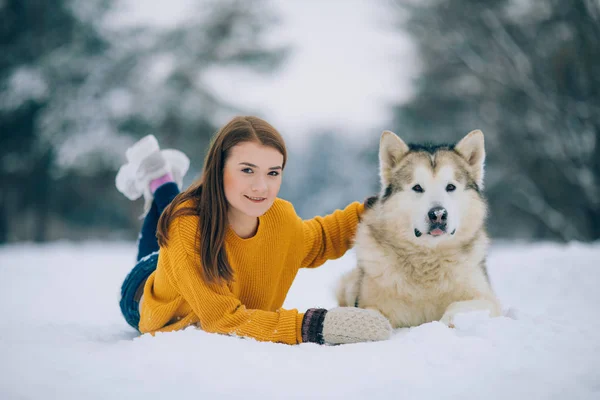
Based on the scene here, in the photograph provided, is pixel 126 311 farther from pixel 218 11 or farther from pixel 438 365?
pixel 218 11

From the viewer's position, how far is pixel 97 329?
11.6ft

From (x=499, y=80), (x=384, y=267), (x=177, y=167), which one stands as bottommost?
(x=384, y=267)

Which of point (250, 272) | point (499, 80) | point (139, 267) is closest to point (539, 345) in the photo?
point (250, 272)

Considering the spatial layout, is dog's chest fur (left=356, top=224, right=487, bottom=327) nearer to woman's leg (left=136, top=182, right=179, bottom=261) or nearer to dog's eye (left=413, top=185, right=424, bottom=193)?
dog's eye (left=413, top=185, right=424, bottom=193)

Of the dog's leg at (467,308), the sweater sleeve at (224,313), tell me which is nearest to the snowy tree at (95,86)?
the sweater sleeve at (224,313)

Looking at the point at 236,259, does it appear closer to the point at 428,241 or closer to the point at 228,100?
the point at 428,241

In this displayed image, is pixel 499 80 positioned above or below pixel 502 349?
above

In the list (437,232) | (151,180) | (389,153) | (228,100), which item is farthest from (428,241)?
(228,100)

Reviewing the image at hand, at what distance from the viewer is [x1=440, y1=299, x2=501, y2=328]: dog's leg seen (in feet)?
8.77

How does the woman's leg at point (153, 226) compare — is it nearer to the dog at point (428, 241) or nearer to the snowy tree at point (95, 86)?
the dog at point (428, 241)

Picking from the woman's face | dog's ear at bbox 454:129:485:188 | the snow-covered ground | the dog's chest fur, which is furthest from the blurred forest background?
the woman's face

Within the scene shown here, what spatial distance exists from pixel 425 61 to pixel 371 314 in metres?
13.1

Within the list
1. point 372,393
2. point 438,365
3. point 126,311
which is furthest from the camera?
point 126,311

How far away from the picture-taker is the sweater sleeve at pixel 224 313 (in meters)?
2.58
